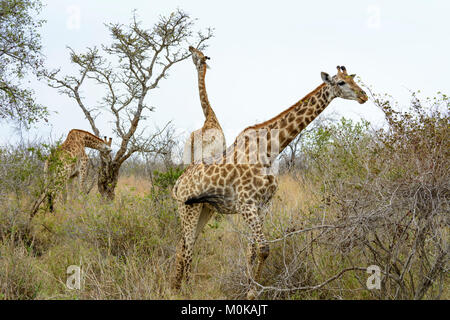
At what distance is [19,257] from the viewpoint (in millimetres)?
6215

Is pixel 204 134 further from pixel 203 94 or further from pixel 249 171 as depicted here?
pixel 249 171

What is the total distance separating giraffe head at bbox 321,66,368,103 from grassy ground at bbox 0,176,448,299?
52.4 inches

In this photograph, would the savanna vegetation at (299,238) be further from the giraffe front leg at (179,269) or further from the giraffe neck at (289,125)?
the giraffe neck at (289,125)

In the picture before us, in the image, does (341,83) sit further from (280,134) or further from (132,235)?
(132,235)

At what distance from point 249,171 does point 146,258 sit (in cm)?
238

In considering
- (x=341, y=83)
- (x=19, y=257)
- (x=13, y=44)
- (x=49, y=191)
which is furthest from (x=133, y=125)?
(x=341, y=83)

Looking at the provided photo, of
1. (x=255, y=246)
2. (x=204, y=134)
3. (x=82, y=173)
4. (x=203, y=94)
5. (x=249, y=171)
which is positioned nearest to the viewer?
(x=255, y=246)

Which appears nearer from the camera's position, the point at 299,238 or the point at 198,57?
the point at 299,238

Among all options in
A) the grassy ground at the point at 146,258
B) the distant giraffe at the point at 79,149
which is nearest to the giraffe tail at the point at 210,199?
the grassy ground at the point at 146,258

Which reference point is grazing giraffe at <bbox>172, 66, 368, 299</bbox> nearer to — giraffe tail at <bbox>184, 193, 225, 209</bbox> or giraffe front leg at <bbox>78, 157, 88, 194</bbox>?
giraffe tail at <bbox>184, 193, 225, 209</bbox>

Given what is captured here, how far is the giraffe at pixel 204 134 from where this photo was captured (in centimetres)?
793

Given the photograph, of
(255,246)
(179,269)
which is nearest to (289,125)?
(255,246)

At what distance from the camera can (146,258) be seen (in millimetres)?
6879
